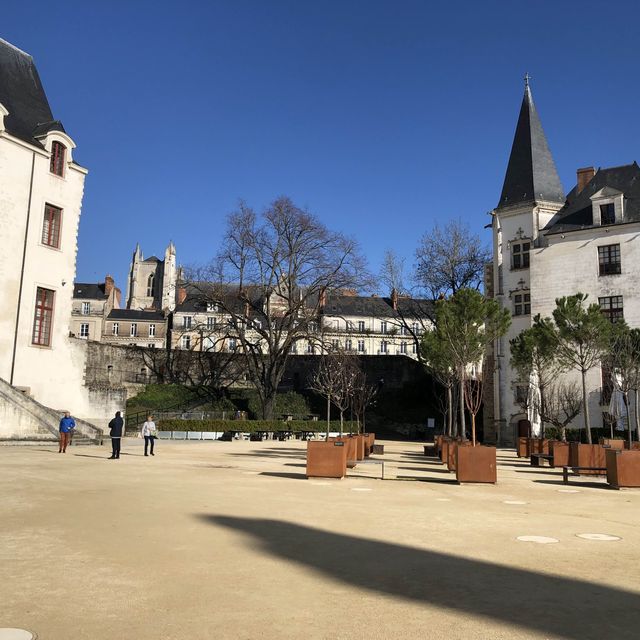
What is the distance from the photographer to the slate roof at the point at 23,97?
3011 centimetres

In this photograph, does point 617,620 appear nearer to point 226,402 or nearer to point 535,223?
point 535,223

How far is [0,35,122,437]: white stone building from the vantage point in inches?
1102

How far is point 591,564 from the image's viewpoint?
21.1ft

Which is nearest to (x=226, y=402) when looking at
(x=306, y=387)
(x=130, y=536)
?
(x=306, y=387)

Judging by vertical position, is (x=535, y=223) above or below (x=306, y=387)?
above

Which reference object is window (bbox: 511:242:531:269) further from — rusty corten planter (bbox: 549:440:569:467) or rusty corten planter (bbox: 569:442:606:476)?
rusty corten planter (bbox: 569:442:606:476)

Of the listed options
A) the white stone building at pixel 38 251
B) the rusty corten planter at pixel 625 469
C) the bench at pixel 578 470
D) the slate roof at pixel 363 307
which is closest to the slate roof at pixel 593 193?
the bench at pixel 578 470

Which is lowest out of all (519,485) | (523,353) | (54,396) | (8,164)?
(519,485)

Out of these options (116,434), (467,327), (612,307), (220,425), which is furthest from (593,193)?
(116,434)

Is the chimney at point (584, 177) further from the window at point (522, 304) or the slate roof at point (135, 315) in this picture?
the slate roof at point (135, 315)

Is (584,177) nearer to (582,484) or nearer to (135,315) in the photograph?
(582,484)

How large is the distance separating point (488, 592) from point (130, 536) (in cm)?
424

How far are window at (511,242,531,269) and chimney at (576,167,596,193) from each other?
5.08 meters

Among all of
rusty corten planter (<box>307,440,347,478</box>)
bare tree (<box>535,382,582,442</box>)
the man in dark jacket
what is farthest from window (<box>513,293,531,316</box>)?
the man in dark jacket
